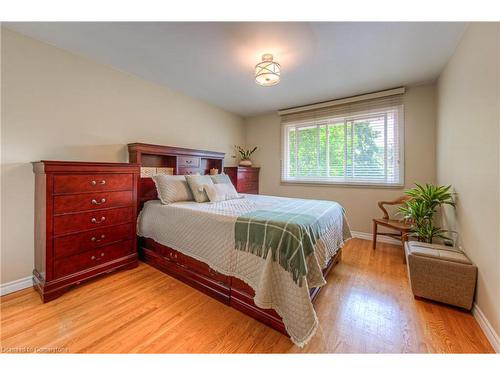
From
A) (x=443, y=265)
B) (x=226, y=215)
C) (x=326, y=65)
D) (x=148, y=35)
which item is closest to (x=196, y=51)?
(x=148, y=35)

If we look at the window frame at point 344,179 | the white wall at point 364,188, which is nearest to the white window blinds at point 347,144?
the window frame at point 344,179

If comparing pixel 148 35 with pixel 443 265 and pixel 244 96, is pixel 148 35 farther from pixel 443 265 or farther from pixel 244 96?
pixel 443 265

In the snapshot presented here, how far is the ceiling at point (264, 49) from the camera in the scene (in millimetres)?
1791

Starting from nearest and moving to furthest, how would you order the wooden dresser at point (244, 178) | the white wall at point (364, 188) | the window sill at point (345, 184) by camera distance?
the white wall at point (364, 188)
the window sill at point (345, 184)
the wooden dresser at point (244, 178)

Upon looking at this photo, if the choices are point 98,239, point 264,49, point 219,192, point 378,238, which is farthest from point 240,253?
point 378,238

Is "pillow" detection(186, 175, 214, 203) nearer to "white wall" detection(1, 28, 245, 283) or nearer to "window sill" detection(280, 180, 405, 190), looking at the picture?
"white wall" detection(1, 28, 245, 283)

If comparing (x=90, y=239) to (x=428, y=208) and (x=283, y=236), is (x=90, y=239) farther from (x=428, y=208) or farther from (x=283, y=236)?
(x=428, y=208)

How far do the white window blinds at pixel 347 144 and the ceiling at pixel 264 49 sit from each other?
0.48 meters

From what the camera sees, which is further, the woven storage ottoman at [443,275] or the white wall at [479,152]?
the woven storage ottoman at [443,275]

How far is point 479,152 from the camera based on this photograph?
5.15ft

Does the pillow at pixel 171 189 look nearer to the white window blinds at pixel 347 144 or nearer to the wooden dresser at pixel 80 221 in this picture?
the wooden dresser at pixel 80 221

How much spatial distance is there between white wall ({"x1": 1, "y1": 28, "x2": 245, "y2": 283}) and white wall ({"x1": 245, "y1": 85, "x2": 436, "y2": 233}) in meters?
2.21

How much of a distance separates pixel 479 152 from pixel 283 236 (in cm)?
167

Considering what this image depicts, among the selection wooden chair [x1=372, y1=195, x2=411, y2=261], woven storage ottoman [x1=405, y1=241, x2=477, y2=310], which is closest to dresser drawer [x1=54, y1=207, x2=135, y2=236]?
woven storage ottoman [x1=405, y1=241, x2=477, y2=310]
